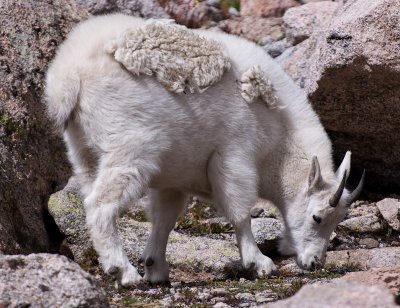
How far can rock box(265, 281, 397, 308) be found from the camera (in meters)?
4.18

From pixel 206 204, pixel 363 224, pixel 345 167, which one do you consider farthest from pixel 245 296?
pixel 206 204

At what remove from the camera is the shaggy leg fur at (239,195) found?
877 cm

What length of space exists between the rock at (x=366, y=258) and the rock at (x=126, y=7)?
5.41 m

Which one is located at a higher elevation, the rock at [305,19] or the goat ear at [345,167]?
the rock at [305,19]

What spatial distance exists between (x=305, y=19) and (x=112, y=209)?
890 centimetres

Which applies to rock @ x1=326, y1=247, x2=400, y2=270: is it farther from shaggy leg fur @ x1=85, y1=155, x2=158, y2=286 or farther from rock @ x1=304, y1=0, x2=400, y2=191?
shaggy leg fur @ x1=85, y1=155, x2=158, y2=286

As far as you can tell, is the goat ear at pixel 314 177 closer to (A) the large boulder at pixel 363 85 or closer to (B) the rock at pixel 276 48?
(A) the large boulder at pixel 363 85

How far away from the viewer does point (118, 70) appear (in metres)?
8.01

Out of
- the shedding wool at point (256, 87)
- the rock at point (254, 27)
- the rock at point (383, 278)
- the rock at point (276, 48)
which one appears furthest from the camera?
the rock at point (254, 27)

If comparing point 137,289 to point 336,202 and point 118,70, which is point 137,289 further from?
point 336,202

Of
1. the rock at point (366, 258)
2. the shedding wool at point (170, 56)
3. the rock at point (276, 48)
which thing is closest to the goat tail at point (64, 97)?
the shedding wool at point (170, 56)

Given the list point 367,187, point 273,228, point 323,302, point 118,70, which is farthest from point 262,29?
point 323,302

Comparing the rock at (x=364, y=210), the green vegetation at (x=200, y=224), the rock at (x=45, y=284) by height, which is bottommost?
the rock at (x=364, y=210)

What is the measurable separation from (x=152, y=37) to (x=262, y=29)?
30.5 ft
